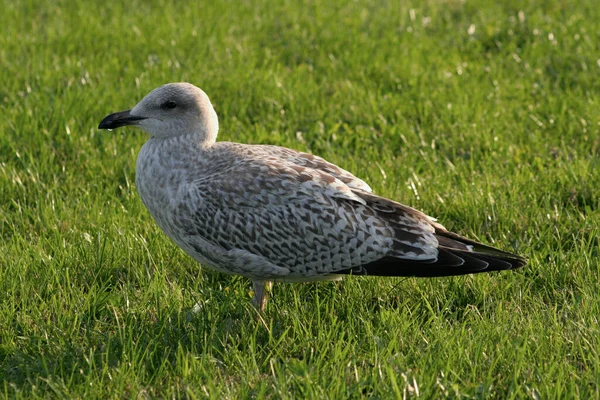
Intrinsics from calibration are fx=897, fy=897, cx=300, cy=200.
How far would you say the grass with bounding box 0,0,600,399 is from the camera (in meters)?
4.59

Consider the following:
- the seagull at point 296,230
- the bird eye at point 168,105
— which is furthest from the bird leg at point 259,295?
the bird eye at point 168,105

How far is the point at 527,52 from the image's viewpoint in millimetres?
9023

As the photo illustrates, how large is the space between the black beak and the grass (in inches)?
29.1

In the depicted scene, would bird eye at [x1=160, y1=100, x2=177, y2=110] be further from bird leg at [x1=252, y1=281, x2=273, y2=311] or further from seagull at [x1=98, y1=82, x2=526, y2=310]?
bird leg at [x1=252, y1=281, x2=273, y2=311]

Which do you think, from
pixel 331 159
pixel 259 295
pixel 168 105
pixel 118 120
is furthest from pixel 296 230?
pixel 331 159

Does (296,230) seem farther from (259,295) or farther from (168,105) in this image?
(168,105)

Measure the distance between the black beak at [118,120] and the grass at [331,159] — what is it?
2.43 ft

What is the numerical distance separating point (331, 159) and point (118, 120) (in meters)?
2.11

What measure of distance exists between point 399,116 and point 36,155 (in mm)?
3048

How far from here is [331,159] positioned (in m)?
7.14

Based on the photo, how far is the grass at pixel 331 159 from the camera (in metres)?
4.59

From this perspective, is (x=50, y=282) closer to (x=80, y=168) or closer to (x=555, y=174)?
(x=80, y=168)

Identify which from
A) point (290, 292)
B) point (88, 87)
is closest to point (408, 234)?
point (290, 292)

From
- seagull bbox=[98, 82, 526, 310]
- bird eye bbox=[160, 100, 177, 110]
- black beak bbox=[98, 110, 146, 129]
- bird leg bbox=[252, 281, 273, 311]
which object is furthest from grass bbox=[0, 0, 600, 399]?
bird eye bbox=[160, 100, 177, 110]
